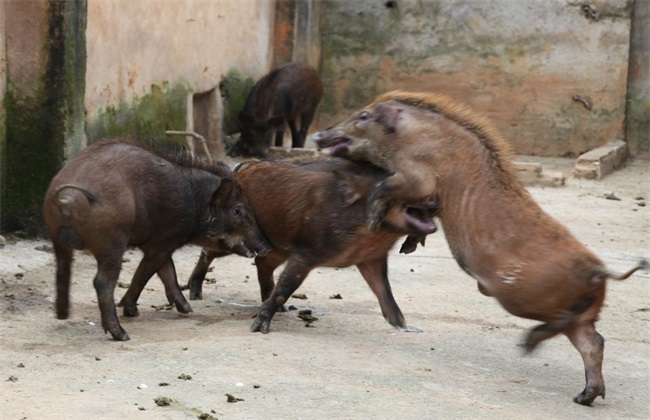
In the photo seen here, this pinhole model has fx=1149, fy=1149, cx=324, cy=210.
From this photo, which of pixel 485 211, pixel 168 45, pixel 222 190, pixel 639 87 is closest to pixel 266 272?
pixel 222 190

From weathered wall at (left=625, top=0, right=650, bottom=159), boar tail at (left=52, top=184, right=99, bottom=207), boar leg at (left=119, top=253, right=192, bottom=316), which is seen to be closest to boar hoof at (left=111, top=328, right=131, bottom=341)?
boar leg at (left=119, top=253, right=192, bottom=316)

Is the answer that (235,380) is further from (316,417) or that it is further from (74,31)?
(74,31)

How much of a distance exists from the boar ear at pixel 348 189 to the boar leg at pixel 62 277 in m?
1.58

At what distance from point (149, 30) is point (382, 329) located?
16.1 ft

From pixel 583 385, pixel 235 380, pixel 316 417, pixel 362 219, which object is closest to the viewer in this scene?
pixel 316 417

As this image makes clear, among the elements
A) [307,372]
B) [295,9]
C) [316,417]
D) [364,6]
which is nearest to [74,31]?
[307,372]

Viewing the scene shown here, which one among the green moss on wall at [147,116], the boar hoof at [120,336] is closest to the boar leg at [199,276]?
the boar hoof at [120,336]

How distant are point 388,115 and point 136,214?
1.50 metres

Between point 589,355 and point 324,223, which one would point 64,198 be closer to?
point 324,223

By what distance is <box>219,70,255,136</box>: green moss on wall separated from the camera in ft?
46.2

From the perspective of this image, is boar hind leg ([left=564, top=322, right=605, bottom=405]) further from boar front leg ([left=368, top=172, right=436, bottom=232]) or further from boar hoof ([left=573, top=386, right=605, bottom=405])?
boar front leg ([left=368, top=172, right=436, bottom=232])

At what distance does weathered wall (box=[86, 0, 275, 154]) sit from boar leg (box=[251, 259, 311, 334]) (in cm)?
302

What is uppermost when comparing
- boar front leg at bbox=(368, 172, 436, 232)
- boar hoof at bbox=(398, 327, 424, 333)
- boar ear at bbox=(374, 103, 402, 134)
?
boar ear at bbox=(374, 103, 402, 134)

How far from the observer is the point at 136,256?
877 centimetres
